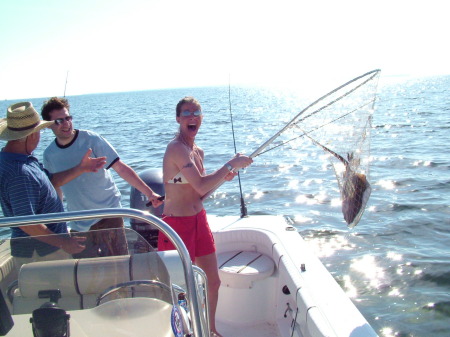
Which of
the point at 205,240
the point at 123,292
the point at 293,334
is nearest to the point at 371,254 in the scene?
the point at 293,334

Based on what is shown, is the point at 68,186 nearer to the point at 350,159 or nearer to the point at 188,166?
the point at 188,166

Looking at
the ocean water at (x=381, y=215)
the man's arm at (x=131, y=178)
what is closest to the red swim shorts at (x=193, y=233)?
the man's arm at (x=131, y=178)

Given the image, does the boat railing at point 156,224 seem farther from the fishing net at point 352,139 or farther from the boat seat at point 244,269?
the boat seat at point 244,269

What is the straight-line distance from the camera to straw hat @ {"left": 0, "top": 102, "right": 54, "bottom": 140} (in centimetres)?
259

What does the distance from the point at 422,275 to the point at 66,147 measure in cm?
488

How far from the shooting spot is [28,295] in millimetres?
1828

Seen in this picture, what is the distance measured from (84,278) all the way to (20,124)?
1.24 m

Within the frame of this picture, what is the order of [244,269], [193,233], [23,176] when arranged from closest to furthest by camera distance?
[23,176] < [193,233] < [244,269]

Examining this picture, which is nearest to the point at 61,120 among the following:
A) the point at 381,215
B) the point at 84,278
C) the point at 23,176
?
the point at 23,176

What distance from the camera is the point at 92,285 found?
1.89 metres

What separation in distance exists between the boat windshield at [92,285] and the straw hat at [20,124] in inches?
32.1

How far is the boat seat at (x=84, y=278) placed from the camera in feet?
6.03

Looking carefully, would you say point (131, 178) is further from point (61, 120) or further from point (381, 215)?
point (381, 215)

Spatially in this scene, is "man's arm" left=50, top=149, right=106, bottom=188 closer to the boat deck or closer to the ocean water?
the boat deck
